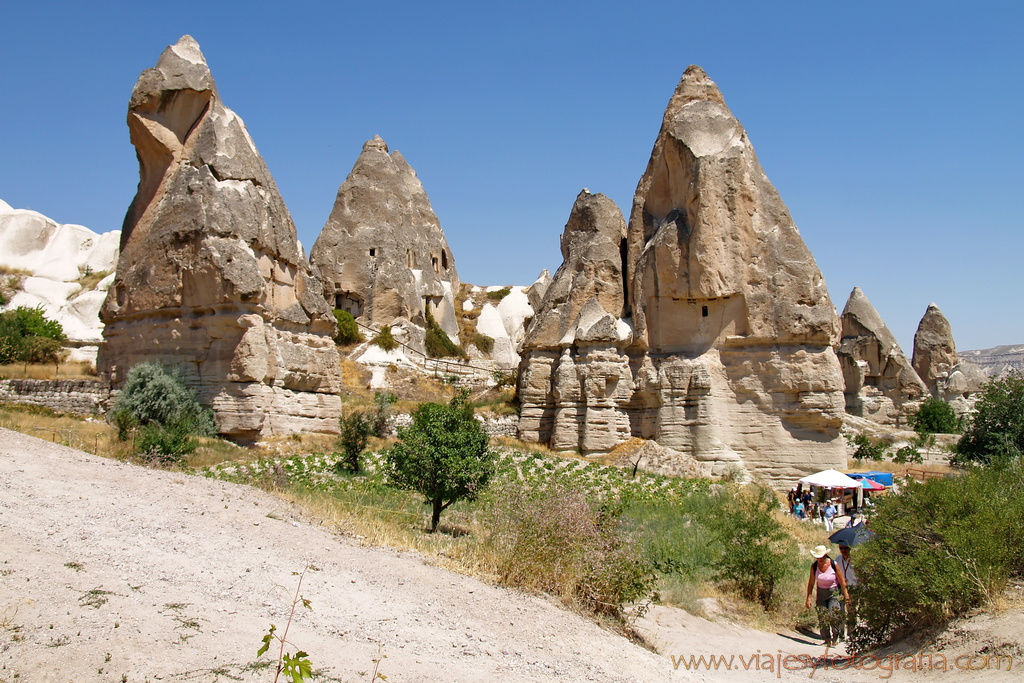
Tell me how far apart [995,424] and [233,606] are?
2459cm

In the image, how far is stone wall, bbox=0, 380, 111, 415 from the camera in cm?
1600

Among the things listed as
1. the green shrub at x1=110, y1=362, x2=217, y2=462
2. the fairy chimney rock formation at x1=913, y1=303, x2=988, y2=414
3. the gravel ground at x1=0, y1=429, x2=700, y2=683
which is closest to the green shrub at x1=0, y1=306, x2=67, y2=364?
the green shrub at x1=110, y1=362, x2=217, y2=462

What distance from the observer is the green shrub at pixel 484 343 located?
40.9 m

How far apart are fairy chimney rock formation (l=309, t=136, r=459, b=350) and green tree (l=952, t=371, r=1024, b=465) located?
21.2 metres

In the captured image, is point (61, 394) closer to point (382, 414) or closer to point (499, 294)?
point (382, 414)

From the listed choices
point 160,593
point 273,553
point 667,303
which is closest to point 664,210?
point 667,303

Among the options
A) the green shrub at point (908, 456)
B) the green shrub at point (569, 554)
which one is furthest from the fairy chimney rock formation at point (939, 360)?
Answer: the green shrub at point (569, 554)

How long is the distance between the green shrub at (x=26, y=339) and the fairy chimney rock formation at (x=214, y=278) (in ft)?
17.9

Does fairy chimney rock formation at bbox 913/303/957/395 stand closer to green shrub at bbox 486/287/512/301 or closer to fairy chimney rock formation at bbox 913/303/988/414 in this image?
fairy chimney rock formation at bbox 913/303/988/414

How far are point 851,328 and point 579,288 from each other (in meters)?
18.6

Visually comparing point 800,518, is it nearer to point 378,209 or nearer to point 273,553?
point 273,553

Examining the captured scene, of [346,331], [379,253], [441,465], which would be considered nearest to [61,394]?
[441,465]

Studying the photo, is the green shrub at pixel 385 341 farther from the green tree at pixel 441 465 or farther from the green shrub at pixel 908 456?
the green tree at pixel 441 465

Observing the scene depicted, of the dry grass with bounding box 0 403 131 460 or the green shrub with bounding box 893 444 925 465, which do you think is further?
the green shrub with bounding box 893 444 925 465
